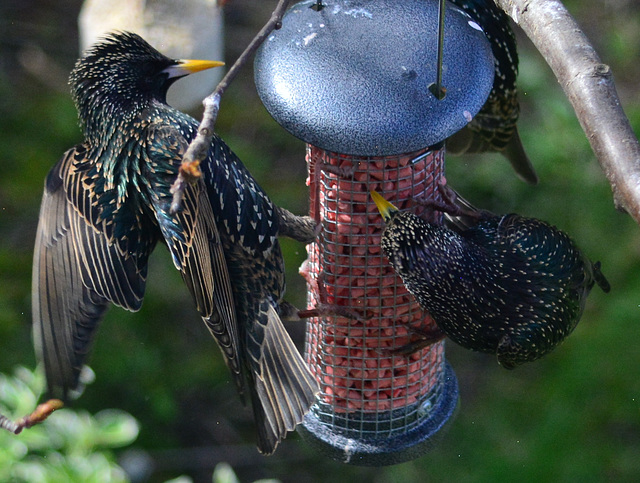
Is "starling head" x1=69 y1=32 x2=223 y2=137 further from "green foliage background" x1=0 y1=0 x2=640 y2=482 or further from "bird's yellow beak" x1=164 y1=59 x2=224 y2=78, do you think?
"green foliage background" x1=0 y1=0 x2=640 y2=482

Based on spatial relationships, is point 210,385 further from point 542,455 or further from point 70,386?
point 70,386

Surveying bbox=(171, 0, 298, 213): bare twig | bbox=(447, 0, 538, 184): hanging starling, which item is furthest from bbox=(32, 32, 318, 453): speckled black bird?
bbox=(171, 0, 298, 213): bare twig

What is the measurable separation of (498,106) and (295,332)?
209 centimetres

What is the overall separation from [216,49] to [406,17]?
59.6 inches

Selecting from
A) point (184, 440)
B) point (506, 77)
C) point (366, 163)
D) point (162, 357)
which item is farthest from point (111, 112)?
point (184, 440)

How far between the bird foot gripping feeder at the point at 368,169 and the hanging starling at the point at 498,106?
1.40 feet

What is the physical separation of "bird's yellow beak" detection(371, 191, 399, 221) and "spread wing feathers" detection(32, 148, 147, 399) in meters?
0.67

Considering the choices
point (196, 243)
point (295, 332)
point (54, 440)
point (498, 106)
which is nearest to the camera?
point (196, 243)

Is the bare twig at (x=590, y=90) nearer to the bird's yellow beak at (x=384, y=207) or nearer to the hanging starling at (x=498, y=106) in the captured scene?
the bird's yellow beak at (x=384, y=207)

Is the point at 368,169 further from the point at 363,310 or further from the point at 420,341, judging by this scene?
the point at 420,341

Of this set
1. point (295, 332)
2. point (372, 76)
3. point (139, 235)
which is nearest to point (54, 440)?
point (139, 235)

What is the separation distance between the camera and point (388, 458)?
2.50 metres

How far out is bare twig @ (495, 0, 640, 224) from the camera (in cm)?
150

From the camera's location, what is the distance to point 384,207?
7.69 ft
